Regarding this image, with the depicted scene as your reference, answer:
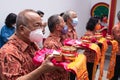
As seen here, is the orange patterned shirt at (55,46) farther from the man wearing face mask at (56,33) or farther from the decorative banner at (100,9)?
the decorative banner at (100,9)

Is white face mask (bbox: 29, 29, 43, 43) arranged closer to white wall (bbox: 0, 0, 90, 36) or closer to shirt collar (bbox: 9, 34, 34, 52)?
shirt collar (bbox: 9, 34, 34, 52)

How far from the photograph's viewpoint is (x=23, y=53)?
1.28m

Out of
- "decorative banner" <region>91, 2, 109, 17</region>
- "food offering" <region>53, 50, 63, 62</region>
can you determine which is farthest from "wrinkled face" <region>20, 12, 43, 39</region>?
"decorative banner" <region>91, 2, 109, 17</region>

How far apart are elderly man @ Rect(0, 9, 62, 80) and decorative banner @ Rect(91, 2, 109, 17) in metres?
4.56

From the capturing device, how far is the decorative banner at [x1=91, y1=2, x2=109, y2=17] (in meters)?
5.71

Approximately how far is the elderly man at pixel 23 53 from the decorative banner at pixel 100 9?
4564 millimetres

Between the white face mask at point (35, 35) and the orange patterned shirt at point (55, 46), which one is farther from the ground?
the white face mask at point (35, 35)

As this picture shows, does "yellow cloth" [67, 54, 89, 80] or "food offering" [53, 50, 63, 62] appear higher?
"food offering" [53, 50, 63, 62]

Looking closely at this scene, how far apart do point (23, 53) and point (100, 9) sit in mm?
4789

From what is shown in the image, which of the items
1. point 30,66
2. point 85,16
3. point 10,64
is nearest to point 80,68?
point 30,66

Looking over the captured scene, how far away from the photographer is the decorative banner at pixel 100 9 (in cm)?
571

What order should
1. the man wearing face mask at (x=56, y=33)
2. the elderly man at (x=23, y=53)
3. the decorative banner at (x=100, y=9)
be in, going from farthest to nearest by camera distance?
the decorative banner at (x=100, y=9), the man wearing face mask at (x=56, y=33), the elderly man at (x=23, y=53)

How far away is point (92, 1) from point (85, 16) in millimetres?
466

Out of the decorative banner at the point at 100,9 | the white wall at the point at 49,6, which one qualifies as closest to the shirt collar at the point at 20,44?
the white wall at the point at 49,6
